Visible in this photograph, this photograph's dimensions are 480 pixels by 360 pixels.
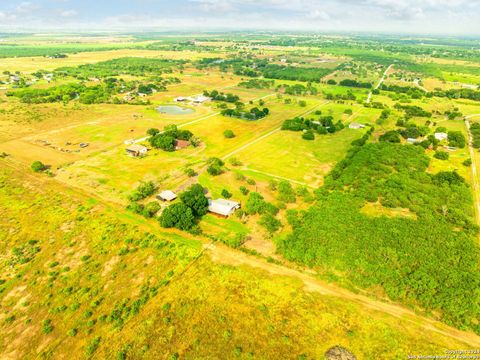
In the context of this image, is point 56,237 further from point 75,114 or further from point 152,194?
point 75,114

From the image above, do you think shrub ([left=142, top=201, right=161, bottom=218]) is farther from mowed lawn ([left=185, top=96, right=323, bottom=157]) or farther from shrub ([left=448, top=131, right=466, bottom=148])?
shrub ([left=448, top=131, right=466, bottom=148])

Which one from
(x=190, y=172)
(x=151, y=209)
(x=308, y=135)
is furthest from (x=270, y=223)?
(x=308, y=135)

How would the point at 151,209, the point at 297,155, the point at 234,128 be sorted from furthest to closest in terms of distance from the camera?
1. the point at 234,128
2. the point at 297,155
3. the point at 151,209

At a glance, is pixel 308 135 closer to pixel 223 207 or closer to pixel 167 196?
pixel 223 207

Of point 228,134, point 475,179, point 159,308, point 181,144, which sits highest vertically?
point 228,134

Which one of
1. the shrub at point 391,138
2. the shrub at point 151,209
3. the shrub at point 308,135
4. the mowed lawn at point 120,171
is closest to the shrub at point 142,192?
the mowed lawn at point 120,171

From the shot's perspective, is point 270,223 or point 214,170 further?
point 214,170
